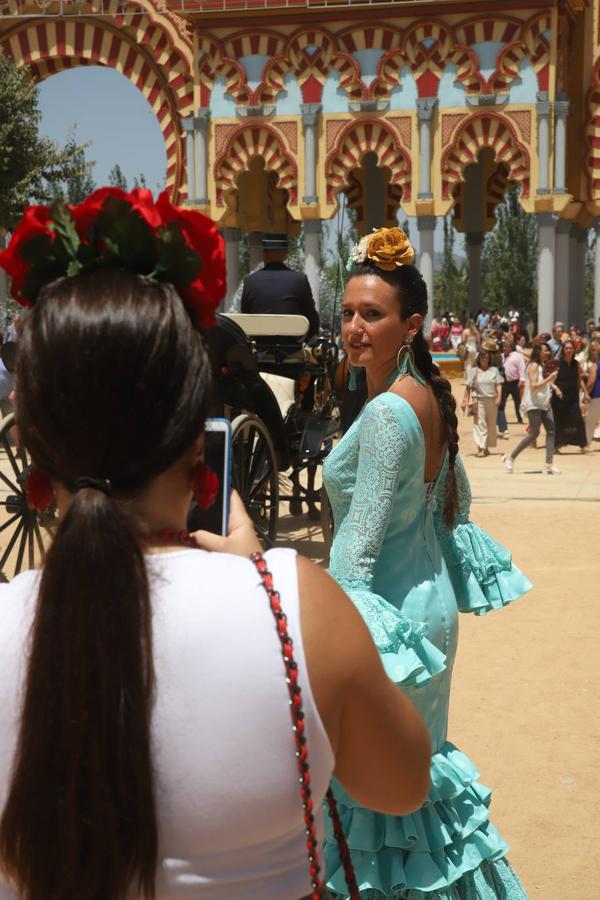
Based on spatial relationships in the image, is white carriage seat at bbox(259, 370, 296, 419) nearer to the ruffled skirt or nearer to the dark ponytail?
the ruffled skirt

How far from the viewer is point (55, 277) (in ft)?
4.58

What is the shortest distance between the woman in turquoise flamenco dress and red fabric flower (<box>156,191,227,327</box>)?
114 cm

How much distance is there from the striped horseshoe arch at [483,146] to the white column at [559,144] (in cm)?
61

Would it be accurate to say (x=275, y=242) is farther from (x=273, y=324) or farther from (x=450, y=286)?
(x=450, y=286)

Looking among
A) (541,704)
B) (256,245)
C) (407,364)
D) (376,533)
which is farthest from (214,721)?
(256,245)

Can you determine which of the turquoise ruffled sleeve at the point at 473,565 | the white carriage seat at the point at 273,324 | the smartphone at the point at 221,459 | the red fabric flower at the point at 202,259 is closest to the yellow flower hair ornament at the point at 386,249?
the turquoise ruffled sleeve at the point at 473,565

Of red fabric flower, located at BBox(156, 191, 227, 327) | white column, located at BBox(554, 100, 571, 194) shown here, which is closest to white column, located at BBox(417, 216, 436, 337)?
white column, located at BBox(554, 100, 571, 194)

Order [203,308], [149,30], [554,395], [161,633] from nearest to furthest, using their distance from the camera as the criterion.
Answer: [161,633] < [203,308] < [554,395] < [149,30]

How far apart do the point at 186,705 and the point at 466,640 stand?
17.5 ft

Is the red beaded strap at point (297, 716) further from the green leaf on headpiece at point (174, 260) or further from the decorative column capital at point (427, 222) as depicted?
the decorative column capital at point (427, 222)

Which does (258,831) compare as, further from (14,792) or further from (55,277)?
(55,277)

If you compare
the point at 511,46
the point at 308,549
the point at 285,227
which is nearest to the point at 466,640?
the point at 308,549

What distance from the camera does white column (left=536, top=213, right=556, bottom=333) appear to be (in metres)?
25.5

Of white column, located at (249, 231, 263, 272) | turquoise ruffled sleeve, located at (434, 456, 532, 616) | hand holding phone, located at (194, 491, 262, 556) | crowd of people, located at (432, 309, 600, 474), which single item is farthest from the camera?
white column, located at (249, 231, 263, 272)
